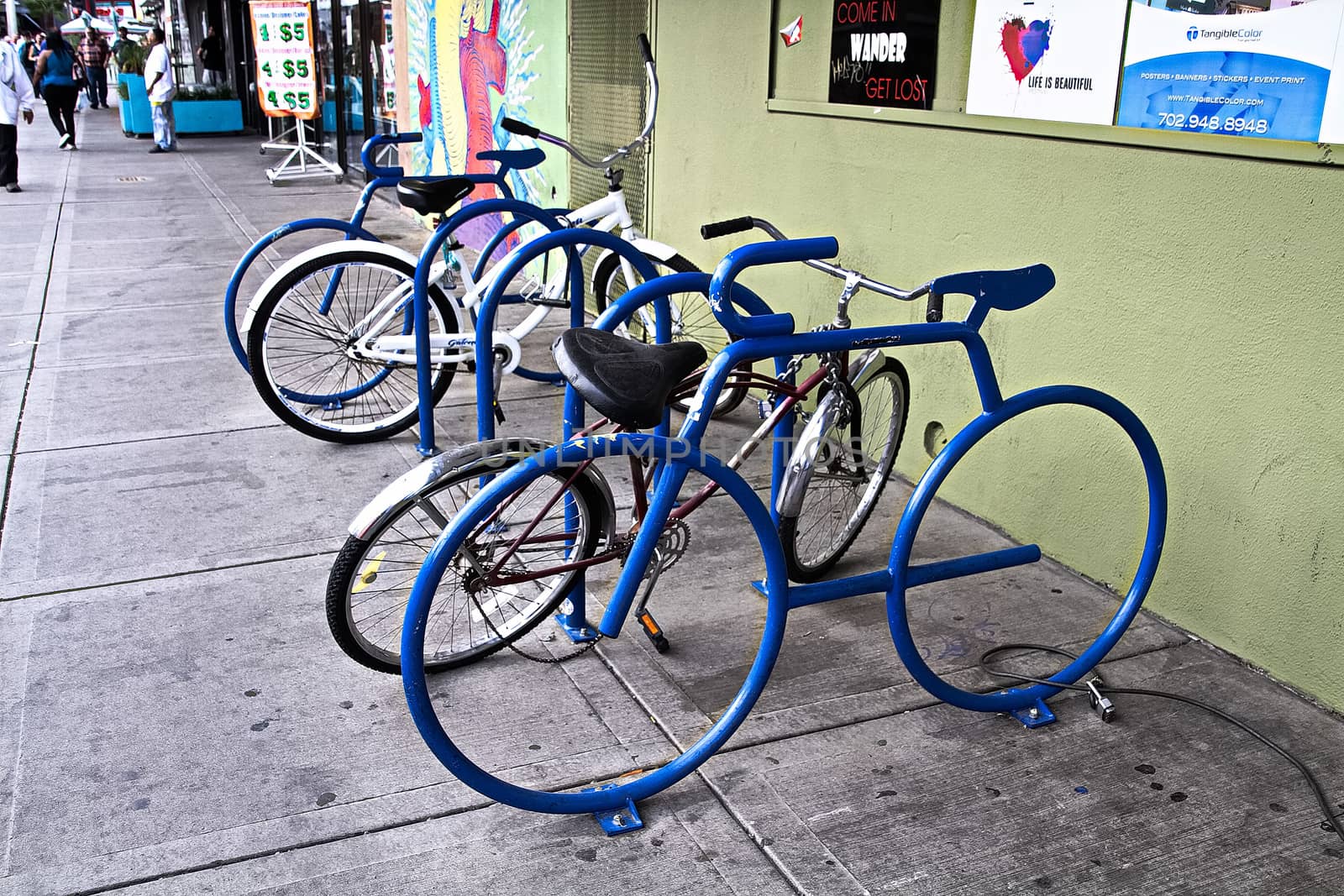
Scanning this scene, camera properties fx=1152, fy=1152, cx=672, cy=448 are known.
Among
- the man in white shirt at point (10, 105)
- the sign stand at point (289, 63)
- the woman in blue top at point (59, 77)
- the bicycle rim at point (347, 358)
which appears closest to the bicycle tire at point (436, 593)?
the bicycle rim at point (347, 358)

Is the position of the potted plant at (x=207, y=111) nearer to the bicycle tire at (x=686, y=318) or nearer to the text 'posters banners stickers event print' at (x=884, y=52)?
the bicycle tire at (x=686, y=318)

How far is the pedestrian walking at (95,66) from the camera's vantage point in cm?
2808

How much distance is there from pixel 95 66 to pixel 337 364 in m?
27.5

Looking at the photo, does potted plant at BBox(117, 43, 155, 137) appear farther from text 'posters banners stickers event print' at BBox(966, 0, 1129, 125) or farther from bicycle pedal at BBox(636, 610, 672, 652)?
bicycle pedal at BBox(636, 610, 672, 652)

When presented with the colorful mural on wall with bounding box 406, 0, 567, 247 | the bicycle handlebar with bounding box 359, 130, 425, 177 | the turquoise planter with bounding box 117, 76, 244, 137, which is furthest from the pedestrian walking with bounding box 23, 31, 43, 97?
the bicycle handlebar with bounding box 359, 130, 425, 177

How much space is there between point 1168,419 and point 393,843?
262 cm

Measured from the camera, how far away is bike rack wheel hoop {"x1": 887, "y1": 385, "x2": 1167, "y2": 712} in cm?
288

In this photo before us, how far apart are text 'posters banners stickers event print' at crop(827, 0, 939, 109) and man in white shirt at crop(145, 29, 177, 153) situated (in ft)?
48.7

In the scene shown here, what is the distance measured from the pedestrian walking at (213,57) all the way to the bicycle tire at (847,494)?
802 inches

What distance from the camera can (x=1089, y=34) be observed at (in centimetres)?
371

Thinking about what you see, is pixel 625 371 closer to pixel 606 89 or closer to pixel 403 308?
pixel 403 308

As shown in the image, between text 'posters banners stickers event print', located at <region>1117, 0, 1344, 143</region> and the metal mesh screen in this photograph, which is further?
the metal mesh screen

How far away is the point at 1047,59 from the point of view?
3.88 metres

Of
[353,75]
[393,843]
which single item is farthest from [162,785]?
[353,75]
